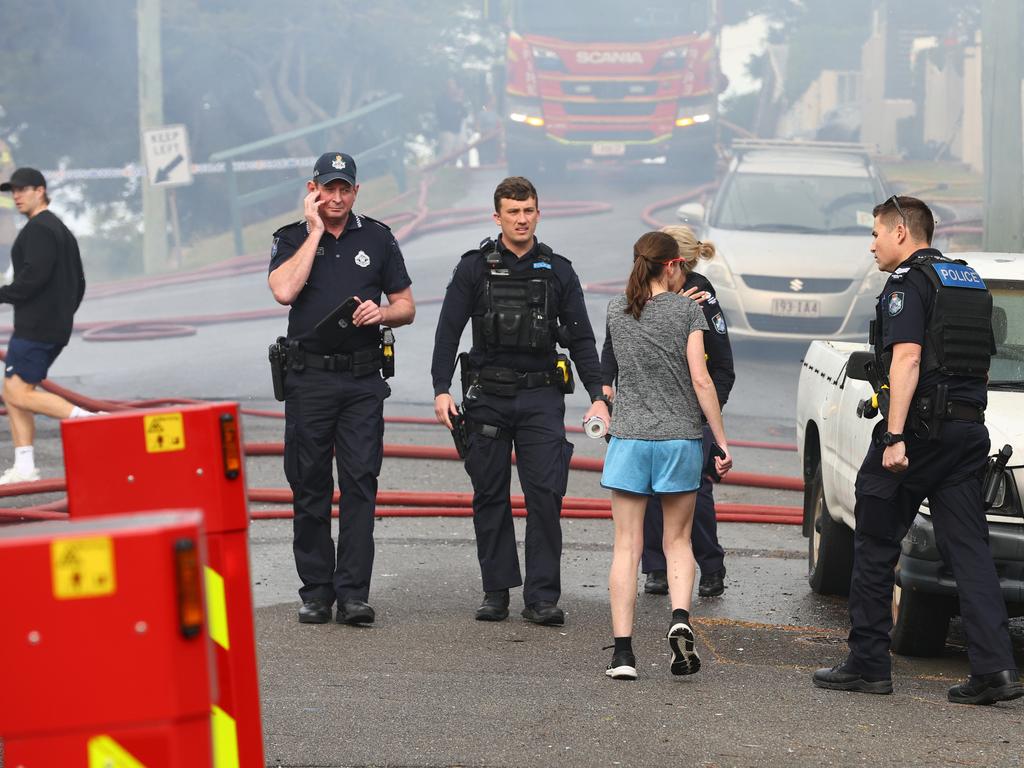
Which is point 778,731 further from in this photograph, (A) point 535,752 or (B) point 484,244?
(B) point 484,244

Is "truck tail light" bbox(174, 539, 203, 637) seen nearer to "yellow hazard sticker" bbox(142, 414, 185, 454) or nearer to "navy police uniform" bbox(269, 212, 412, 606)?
"yellow hazard sticker" bbox(142, 414, 185, 454)

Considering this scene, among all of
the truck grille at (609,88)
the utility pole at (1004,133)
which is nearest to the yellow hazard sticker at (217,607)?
the utility pole at (1004,133)

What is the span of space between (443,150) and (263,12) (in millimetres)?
3760

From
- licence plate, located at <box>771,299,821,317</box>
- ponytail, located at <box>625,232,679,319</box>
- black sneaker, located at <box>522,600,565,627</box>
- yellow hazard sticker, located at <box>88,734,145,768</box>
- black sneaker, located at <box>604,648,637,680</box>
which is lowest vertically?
black sneaker, located at <box>522,600,565,627</box>

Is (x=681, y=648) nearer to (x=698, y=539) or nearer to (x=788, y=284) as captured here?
(x=698, y=539)

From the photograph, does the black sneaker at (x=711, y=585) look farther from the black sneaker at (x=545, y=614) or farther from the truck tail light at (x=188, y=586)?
the truck tail light at (x=188, y=586)

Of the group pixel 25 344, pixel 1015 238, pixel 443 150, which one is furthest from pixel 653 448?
pixel 443 150

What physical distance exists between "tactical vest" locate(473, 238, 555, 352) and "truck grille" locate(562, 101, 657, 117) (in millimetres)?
14702

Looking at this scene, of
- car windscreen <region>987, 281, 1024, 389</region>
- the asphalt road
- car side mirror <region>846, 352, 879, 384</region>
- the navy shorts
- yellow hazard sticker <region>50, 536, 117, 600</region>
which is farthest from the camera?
the navy shorts

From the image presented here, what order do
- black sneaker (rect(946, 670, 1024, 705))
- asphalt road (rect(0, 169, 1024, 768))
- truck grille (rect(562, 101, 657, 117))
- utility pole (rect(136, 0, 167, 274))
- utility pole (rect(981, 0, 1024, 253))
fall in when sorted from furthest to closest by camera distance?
utility pole (rect(136, 0, 167, 274)) < truck grille (rect(562, 101, 657, 117)) < utility pole (rect(981, 0, 1024, 253)) < black sneaker (rect(946, 670, 1024, 705)) < asphalt road (rect(0, 169, 1024, 768))

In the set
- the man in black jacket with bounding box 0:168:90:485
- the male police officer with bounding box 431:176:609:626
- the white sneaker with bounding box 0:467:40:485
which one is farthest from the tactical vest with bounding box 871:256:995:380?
the white sneaker with bounding box 0:467:40:485

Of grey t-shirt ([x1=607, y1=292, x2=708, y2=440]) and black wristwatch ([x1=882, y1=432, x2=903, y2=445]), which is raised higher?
grey t-shirt ([x1=607, y1=292, x2=708, y2=440])

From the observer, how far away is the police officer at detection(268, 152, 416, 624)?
6.96 meters

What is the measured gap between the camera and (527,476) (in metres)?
7.13
